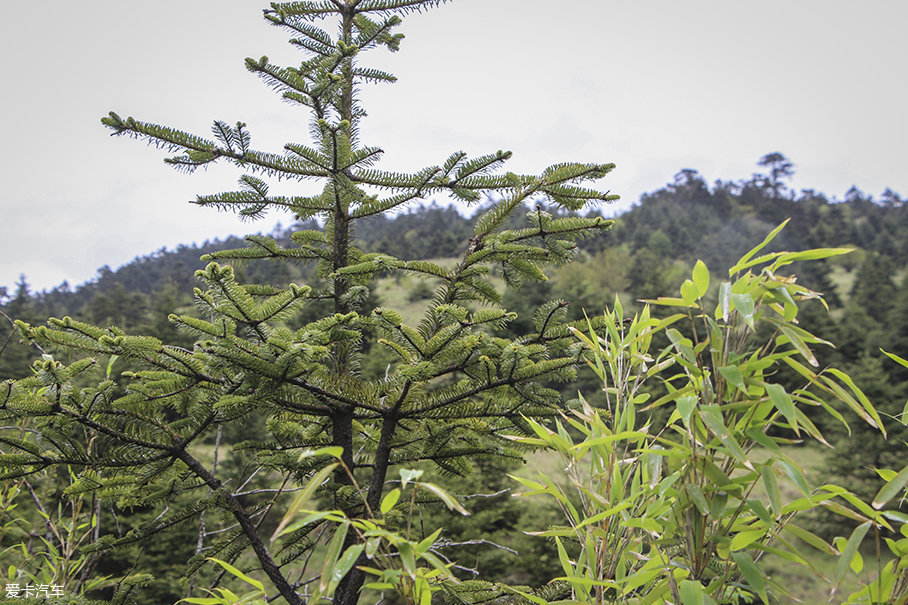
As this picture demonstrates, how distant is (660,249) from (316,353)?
5150 cm

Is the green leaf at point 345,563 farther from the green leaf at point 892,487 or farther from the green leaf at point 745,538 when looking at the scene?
the green leaf at point 892,487

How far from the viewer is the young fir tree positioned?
162 centimetres

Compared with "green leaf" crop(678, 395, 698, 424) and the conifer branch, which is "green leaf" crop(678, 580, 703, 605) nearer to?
"green leaf" crop(678, 395, 698, 424)

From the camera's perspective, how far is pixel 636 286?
115 ft

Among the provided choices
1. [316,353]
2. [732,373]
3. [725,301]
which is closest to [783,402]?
[732,373]

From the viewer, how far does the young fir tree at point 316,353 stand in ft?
5.31

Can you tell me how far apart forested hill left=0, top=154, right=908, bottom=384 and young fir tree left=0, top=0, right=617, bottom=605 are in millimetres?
13870

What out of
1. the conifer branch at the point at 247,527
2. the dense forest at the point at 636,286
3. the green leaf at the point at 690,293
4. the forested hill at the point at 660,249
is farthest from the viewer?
the forested hill at the point at 660,249

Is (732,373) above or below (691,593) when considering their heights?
above

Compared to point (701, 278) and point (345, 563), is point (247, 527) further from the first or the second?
point (701, 278)

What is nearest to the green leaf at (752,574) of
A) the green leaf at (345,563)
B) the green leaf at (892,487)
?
the green leaf at (892,487)

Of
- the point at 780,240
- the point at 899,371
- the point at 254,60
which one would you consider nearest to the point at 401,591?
the point at 254,60

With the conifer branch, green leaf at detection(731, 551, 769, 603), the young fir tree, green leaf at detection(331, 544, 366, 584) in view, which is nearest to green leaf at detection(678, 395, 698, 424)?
green leaf at detection(731, 551, 769, 603)

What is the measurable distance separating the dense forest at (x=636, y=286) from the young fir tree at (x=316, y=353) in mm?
290
